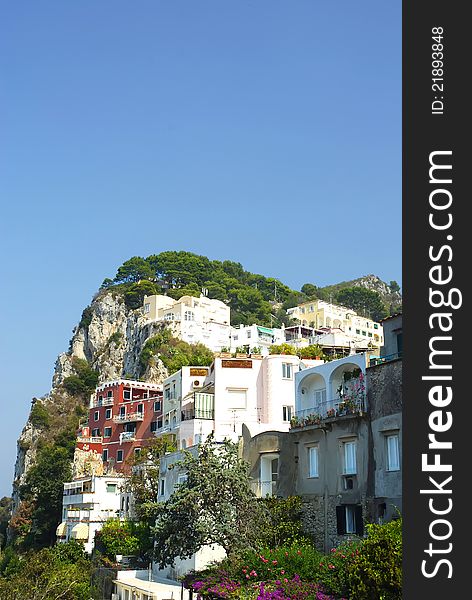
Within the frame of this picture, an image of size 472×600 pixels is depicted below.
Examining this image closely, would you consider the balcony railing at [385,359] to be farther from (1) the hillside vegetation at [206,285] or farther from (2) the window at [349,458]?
(1) the hillside vegetation at [206,285]

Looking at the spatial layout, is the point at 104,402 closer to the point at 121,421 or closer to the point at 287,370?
the point at 121,421

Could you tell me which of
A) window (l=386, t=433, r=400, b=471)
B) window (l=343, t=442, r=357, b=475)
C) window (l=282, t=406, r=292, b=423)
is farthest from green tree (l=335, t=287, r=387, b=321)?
window (l=386, t=433, r=400, b=471)

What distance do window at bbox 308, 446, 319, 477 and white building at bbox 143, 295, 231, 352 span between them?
2527 inches

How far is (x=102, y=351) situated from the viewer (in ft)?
397

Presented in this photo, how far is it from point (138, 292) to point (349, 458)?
311 feet

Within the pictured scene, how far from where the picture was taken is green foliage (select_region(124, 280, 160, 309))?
400 ft

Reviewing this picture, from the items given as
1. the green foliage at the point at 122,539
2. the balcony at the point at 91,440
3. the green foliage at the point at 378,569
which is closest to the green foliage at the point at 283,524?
the green foliage at the point at 378,569

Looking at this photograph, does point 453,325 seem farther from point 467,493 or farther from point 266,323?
point 266,323

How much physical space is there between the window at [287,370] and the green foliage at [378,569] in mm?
33353

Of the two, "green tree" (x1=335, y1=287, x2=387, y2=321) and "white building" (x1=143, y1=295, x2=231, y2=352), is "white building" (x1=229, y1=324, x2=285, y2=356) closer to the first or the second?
"white building" (x1=143, y1=295, x2=231, y2=352)

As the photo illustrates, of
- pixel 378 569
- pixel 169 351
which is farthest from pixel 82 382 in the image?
pixel 378 569

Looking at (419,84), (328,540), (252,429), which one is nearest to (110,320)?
(252,429)

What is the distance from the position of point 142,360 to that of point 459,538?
3501 inches

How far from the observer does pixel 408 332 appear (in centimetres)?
1004
